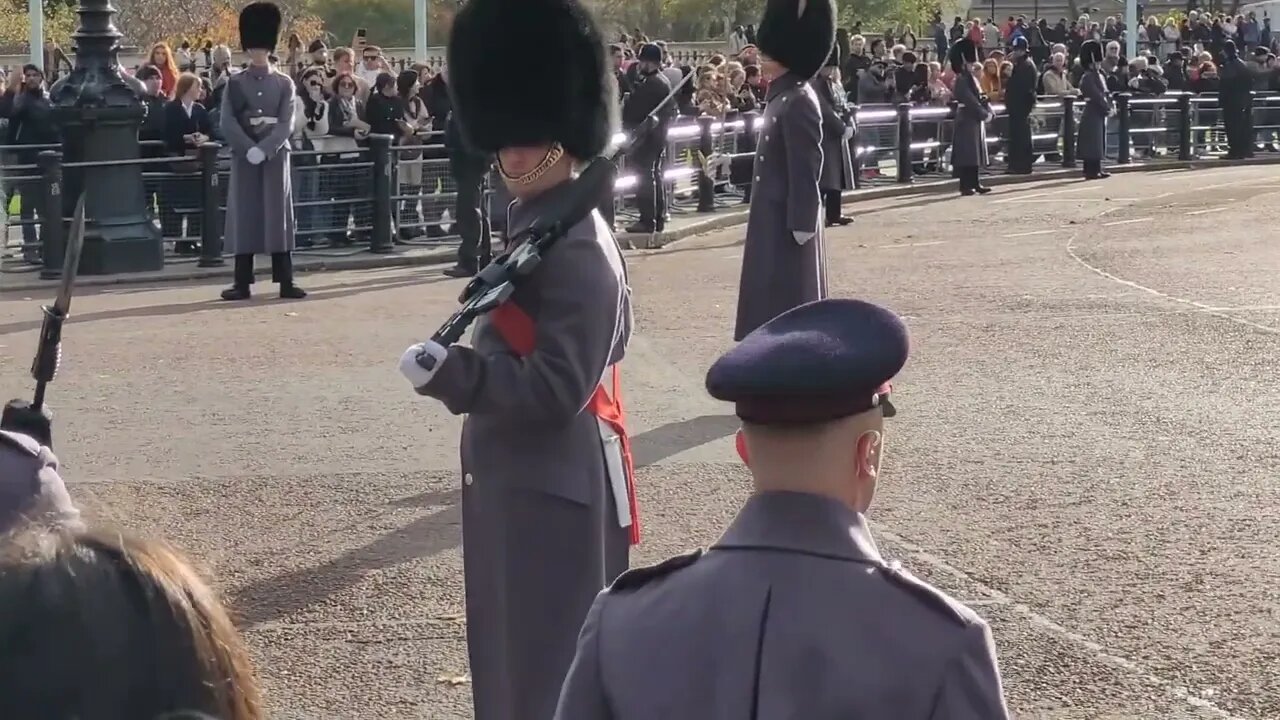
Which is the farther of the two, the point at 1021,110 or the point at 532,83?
the point at 1021,110

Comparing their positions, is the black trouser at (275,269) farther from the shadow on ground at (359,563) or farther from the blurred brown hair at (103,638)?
the blurred brown hair at (103,638)

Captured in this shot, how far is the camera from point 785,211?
29.6 ft

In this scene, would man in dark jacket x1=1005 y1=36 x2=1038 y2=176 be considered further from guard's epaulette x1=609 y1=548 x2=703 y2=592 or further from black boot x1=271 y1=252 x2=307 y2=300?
guard's epaulette x1=609 y1=548 x2=703 y2=592

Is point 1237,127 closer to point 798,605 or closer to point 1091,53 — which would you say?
point 1091,53

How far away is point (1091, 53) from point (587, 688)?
24.0m

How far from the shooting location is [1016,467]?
8.27 meters

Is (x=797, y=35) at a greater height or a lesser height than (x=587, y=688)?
greater

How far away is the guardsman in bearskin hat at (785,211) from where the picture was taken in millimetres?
8922

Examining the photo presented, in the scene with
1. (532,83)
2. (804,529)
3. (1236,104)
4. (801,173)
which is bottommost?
(804,529)

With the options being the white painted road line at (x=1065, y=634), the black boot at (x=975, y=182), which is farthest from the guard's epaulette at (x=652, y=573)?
the black boot at (x=975, y=182)

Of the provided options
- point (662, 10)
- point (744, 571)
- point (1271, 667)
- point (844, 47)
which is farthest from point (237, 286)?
point (662, 10)

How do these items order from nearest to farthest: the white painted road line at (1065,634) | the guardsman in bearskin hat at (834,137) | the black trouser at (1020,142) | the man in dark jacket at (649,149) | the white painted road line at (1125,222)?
the white painted road line at (1065,634) < the man in dark jacket at (649,149) < the guardsman in bearskin hat at (834,137) < the white painted road line at (1125,222) < the black trouser at (1020,142)

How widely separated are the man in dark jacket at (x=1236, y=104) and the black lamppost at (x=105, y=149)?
18.8m

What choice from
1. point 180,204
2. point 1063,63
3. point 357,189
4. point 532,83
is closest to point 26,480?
point 532,83
